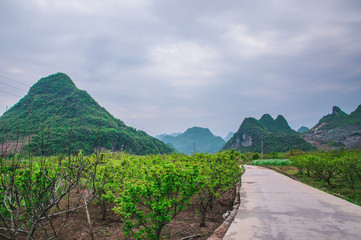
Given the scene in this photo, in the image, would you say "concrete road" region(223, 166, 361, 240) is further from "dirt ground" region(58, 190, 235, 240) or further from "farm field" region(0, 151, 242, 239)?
"farm field" region(0, 151, 242, 239)

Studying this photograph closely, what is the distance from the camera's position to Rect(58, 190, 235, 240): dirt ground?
5133 millimetres

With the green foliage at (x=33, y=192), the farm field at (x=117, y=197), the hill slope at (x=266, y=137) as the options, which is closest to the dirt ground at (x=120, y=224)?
the farm field at (x=117, y=197)

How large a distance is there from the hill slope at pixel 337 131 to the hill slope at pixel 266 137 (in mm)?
6117

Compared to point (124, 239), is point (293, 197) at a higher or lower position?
higher

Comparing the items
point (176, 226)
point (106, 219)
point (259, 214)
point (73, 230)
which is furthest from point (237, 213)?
point (73, 230)

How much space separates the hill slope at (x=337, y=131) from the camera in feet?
201

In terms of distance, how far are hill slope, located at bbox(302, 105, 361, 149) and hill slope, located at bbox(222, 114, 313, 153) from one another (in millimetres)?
6117

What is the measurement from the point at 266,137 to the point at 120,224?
79430mm

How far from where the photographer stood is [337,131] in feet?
238

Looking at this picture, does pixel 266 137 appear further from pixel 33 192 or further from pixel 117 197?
pixel 33 192

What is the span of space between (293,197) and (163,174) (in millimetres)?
5602

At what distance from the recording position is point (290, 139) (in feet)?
228

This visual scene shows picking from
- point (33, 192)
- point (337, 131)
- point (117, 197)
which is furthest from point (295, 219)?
point (337, 131)

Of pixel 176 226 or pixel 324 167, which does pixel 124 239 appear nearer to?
pixel 176 226
